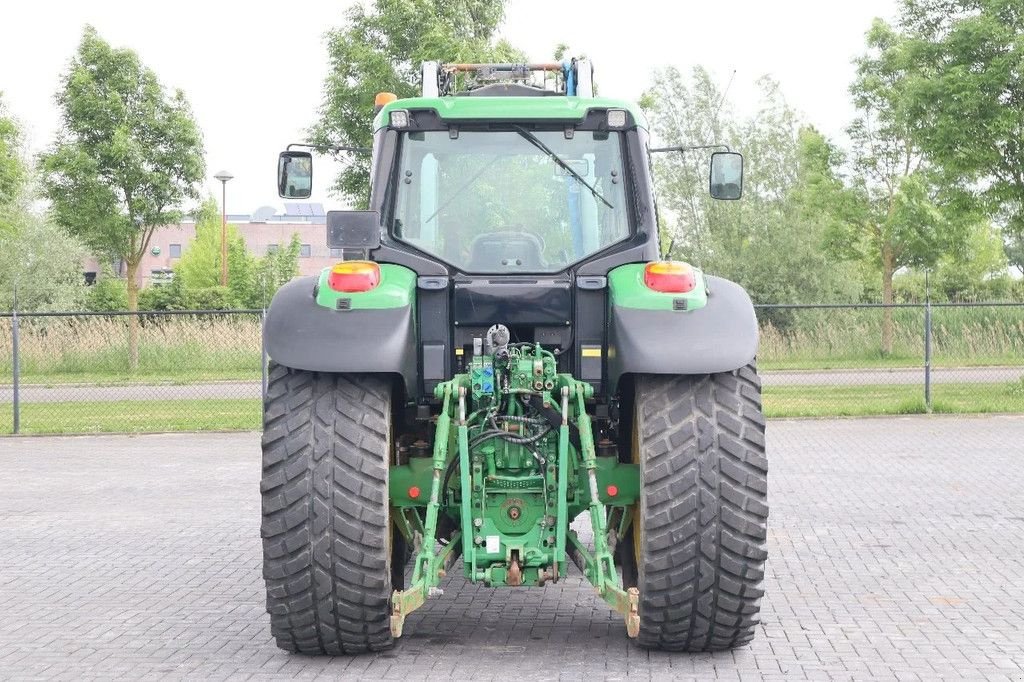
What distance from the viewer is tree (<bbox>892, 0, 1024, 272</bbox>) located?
20984 millimetres

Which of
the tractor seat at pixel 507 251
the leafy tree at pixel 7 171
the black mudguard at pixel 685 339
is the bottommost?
the black mudguard at pixel 685 339

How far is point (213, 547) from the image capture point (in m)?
10.1

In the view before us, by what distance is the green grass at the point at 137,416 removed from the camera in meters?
19.5

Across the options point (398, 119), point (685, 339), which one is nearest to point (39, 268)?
point (398, 119)

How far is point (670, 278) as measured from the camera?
21.3 ft

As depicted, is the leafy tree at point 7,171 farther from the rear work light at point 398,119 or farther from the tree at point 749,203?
the rear work light at point 398,119

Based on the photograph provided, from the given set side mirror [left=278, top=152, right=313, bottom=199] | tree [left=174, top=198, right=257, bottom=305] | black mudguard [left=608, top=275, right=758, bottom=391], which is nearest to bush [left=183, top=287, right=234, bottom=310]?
tree [left=174, top=198, right=257, bottom=305]

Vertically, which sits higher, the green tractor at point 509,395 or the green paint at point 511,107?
the green paint at point 511,107

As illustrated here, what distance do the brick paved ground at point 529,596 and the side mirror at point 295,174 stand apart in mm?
2305

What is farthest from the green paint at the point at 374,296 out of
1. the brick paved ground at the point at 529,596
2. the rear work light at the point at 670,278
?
the brick paved ground at the point at 529,596

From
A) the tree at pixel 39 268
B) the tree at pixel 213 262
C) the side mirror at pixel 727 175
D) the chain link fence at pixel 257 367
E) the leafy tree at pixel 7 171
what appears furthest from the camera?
the tree at pixel 213 262

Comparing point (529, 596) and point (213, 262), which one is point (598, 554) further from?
point (213, 262)

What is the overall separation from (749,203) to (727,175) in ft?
110

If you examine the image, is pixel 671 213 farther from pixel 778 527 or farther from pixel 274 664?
pixel 274 664
